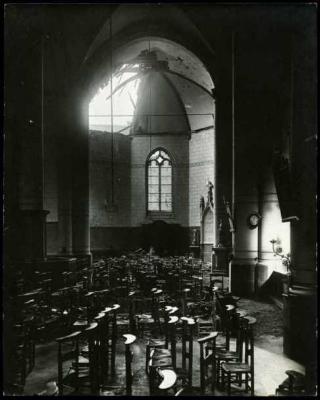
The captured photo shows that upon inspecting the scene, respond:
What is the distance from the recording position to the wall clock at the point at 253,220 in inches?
624

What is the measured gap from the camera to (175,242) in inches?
1155

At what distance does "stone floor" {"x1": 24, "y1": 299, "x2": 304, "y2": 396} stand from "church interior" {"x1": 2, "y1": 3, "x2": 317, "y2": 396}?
0.05 m

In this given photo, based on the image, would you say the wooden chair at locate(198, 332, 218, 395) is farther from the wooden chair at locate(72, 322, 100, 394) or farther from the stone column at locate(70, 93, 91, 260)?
the stone column at locate(70, 93, 91, 260)

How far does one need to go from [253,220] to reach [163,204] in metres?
14.9

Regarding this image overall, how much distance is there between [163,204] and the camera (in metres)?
30.5

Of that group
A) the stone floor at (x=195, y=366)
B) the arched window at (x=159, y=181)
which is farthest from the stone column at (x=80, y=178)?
the stone floor at (x=195, y=366)

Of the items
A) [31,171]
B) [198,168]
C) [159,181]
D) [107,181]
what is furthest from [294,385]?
[159,181]

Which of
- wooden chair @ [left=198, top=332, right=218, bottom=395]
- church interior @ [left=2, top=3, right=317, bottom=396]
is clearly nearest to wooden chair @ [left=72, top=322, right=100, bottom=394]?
church interior @ [left=2, top=3, right=317, bottom=396]

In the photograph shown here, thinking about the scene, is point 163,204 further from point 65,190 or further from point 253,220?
point 253,220

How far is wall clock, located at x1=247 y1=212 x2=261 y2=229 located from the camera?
52.0 ft

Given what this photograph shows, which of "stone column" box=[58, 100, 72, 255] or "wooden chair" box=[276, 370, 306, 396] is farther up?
"stone column" box=[58, 100, 72, 255]

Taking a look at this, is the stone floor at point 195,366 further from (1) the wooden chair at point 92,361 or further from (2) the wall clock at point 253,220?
(2) the wall clock at point 253,220

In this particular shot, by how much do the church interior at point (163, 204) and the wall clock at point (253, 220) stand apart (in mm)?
38

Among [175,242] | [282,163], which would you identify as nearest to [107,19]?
[282,163]
